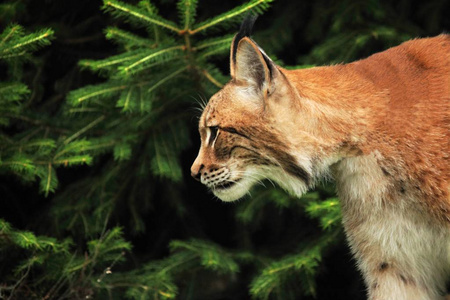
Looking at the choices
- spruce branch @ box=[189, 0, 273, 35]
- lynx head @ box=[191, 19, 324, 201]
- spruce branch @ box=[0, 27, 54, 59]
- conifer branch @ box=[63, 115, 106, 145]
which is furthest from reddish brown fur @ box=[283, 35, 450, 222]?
conifer branch @ box=[63, 115, 106, 145]

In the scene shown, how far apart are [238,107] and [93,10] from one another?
2953 mm

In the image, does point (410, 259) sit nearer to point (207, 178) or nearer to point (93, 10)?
point (207, 178)

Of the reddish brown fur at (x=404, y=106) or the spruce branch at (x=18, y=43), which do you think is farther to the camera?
the spruce branch at (x=18, y=43)

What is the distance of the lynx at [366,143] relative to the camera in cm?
336

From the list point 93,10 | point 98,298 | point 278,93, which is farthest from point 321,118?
point 93,10

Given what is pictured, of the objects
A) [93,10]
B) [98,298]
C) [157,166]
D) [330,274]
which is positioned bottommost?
[330,274]

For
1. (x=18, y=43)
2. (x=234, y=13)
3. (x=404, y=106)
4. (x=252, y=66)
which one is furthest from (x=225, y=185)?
(x=18, y=43)

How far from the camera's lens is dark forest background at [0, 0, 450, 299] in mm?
4520

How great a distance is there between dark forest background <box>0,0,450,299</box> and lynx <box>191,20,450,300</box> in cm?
81

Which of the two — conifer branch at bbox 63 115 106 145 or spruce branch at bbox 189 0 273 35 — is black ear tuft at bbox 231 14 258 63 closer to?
spruce branch at bbox 189 0 273 35

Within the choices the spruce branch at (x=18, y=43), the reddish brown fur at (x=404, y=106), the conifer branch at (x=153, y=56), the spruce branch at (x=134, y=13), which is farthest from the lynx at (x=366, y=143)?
the spruce branch at (x=18, y=43)

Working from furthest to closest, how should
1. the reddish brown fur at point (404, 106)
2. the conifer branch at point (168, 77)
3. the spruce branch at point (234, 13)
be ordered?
the conifer branch at point (168, 77)
the spruce branch at point (234, 13)
the reddish brown fur at point (404, 106)

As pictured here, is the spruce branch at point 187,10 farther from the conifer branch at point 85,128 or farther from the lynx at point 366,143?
the conifer branch at point 85,128

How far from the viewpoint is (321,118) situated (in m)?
3.43
